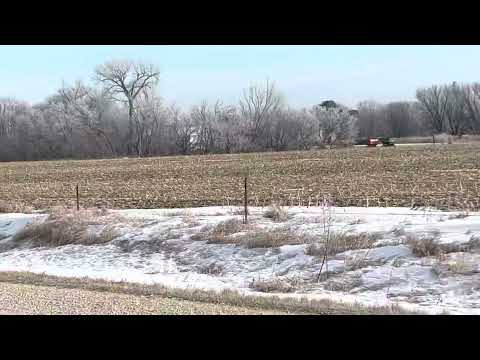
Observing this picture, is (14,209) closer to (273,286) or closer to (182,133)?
(273,286)

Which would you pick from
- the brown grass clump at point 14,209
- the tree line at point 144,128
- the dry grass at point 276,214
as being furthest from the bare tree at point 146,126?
the dry grass at point 276,214

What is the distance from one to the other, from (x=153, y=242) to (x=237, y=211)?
3.22m

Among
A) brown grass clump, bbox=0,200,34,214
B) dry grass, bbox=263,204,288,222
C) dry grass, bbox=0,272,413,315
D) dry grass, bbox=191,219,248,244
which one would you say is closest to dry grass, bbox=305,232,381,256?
dry grass, bbox=191,219,248,244

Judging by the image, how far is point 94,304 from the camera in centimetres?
702

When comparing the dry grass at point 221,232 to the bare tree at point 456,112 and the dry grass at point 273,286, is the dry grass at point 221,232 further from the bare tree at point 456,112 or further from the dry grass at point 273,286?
the bare tree at point 456,112

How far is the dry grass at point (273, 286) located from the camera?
959 cm

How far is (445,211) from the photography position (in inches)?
585

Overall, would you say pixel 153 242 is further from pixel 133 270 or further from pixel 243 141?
pixel 243 141

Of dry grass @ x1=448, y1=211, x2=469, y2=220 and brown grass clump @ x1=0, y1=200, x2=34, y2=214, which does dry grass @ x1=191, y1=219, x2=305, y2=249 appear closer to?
dry grass @ x1=448, y1=211, x2=469, y2=220

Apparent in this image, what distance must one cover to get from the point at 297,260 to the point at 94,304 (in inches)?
207

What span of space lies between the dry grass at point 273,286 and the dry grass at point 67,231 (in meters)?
5.89
